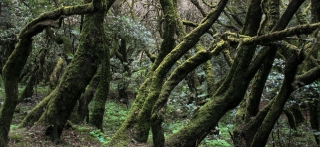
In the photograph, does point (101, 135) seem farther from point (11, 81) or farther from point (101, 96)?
point (11, 81)

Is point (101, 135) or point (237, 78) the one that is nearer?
point (237, 78)

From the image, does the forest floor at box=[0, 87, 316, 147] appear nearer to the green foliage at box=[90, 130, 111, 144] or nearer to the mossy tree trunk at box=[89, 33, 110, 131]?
the green foliage at box=[90, 130, 111, 144]

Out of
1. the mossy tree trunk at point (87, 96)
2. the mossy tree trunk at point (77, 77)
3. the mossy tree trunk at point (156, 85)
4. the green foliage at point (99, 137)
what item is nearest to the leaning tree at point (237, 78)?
the mossy tree trunk at point (156, 85)

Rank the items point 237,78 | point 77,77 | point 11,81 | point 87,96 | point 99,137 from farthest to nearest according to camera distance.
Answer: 1. point 87,96
2. point 99,137
3. point 77,77
4. point 237,78
5. point 11,81

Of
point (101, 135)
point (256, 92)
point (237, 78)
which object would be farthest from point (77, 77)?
point (256, 92)

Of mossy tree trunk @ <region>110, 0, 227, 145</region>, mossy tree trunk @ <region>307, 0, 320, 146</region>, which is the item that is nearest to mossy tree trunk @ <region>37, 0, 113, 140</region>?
mossy tree trunk @ <region>110, 0, 227, 145</region>

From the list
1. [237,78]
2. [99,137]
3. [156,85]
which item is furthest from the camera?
[99,137]

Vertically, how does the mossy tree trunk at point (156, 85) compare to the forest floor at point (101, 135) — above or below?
above

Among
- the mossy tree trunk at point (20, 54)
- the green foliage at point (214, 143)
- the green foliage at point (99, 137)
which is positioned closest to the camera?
the mossy tree trunk at point (20, 54)

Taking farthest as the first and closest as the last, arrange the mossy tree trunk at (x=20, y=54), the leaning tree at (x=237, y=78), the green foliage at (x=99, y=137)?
1. the green foliage at (x=99, y=137)
2. the mossy tree trunk at (x=20, y=54)
3. the leaning tree at (x=237, y=78)

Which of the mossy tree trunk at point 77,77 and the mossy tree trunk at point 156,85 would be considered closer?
the mossy tree trunk at point 77,77

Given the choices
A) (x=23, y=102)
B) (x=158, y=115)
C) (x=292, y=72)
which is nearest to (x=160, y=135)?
(x=158, y=115)

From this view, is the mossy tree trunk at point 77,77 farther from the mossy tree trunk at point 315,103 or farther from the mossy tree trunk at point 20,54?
the mossy tree trunk at point 315,103

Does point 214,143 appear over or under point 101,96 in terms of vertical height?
under
